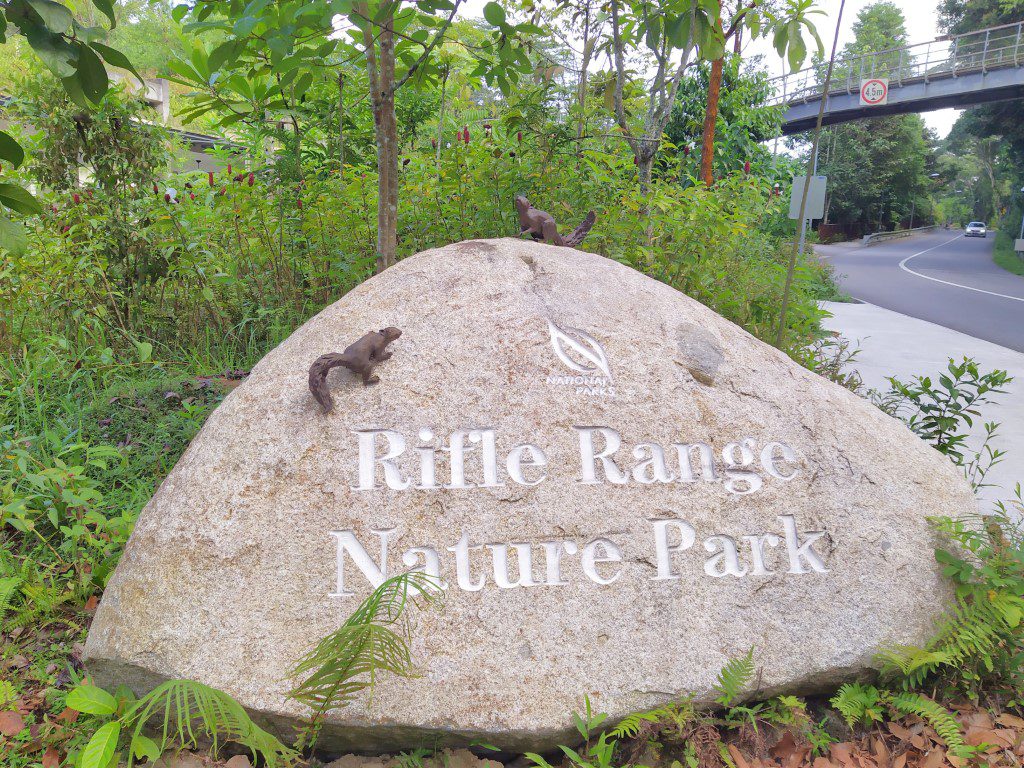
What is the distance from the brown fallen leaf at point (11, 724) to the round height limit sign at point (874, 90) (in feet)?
87.8

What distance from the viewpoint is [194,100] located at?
3977 mm

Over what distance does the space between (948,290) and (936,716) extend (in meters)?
17.0

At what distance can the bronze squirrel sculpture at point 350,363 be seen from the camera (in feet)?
7.94

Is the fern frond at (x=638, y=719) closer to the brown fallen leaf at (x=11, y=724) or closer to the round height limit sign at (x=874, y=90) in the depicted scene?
the brown fallen leaf at (x=11, y=724)

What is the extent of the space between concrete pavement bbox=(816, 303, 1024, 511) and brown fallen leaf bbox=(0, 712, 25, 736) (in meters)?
3.91

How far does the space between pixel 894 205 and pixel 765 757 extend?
4827cm

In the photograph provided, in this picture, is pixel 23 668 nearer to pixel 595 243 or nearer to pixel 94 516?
pixel 94 516

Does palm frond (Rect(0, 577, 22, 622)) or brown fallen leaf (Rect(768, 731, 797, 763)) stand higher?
palm frond (Rect(0, 577, 22, 622))

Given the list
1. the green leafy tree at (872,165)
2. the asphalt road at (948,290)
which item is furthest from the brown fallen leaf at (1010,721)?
the green leafy tree at (872,165)

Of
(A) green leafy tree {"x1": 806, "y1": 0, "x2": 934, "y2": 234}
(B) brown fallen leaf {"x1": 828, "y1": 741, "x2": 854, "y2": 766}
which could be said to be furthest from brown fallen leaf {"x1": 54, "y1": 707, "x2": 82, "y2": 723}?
(A) green leafy tree {"x1": 806, "y1": 0, "x2": 934, "y2": 234}

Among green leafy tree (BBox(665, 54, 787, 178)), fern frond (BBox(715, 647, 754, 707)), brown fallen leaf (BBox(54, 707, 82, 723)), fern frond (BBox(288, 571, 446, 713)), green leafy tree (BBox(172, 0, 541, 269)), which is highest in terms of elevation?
green leafy tree (BBox(665, 54, 787, 178))

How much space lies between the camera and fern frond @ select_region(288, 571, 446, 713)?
73.9 inches

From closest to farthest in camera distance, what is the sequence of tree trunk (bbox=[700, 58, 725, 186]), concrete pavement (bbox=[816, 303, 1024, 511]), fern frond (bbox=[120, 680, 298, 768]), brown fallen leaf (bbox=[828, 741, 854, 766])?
fern frond (bbox=[120, 680, 298, 768]), brown fallen leaf (bbox=[828, 741, 854, 766]), concrete pavement (bbox=[816, 303, 1024, 511]), tree trunk (bbox=[700, 58, 725, 186])

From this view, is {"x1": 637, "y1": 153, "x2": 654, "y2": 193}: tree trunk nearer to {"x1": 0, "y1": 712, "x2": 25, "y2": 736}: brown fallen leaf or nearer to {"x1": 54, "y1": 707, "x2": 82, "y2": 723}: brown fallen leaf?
{"x1": 54, "y1": 707, "x2": 82, "y2": 723}: brown fallen leaf
